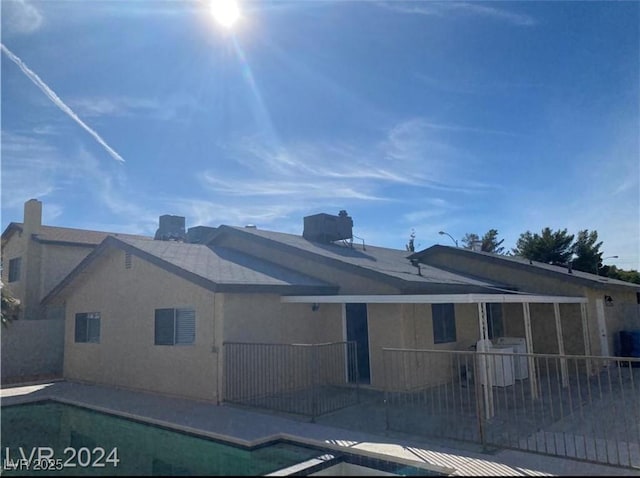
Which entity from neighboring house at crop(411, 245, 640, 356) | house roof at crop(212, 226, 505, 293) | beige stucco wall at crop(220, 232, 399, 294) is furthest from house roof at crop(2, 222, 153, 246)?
neighboring house at crop(411, 245, 640, 356)

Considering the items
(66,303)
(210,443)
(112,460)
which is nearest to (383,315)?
(210,443)

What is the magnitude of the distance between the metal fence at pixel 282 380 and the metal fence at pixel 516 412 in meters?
1.41

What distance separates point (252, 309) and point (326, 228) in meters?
7.15

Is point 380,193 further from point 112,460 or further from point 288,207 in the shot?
point 112,460

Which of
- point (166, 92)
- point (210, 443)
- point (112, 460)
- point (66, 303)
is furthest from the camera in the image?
point (66, 303)

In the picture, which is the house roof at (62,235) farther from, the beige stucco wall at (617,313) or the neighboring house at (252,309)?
the beige stucco wall at (617,313)

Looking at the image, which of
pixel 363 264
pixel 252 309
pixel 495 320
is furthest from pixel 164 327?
pixel 495 320

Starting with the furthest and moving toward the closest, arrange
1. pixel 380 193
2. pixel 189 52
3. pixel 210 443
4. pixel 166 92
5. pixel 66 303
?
pixel 380 193 < pixel 66 303 < pixel 166 92 < pixel 189 52 < pixel 210 443

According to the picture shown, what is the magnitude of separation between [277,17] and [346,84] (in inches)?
112

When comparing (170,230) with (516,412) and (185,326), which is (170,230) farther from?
(516,412)

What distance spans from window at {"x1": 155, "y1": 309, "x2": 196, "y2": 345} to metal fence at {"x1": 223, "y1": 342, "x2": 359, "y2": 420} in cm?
133

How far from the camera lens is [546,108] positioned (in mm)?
13039

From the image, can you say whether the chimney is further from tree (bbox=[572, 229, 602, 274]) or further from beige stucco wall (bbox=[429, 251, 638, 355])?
tree (bbox=[572, 229, 602, 274])

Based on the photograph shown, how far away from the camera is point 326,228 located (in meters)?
18.0
